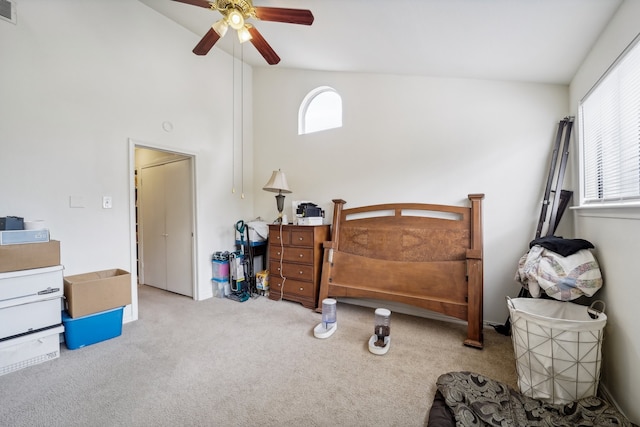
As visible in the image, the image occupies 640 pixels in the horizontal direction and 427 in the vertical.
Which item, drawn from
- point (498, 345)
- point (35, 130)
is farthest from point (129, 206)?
point (498, 345)

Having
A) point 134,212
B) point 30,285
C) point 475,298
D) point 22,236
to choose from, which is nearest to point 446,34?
point 475,298

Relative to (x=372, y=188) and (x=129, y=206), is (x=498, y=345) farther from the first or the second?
(x=129, y=206)

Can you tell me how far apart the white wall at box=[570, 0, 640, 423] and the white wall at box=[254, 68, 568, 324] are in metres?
0.64

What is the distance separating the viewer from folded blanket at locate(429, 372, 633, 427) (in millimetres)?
1334

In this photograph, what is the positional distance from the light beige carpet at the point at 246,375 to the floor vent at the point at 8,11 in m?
2.74

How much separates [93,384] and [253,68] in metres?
4.22

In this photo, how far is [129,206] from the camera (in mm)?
2793

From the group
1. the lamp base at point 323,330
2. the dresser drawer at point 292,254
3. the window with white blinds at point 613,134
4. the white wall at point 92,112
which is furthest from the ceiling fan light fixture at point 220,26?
the lamp base at point 323,330

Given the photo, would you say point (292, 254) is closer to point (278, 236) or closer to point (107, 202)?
point (278, 236)

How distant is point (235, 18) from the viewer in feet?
6.49

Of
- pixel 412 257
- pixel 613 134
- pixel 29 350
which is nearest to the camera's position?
pixel 613 134

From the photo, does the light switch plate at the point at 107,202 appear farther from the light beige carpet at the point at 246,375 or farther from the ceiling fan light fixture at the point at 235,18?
the ceiling fan light fixture at the point at 235,18

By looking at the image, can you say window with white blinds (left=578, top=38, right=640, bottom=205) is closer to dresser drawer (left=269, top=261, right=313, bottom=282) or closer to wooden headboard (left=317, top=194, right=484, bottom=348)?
wooden headboard (left=317, top=194, right=484, bottom=348)

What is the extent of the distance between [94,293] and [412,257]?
2998 millimetres
